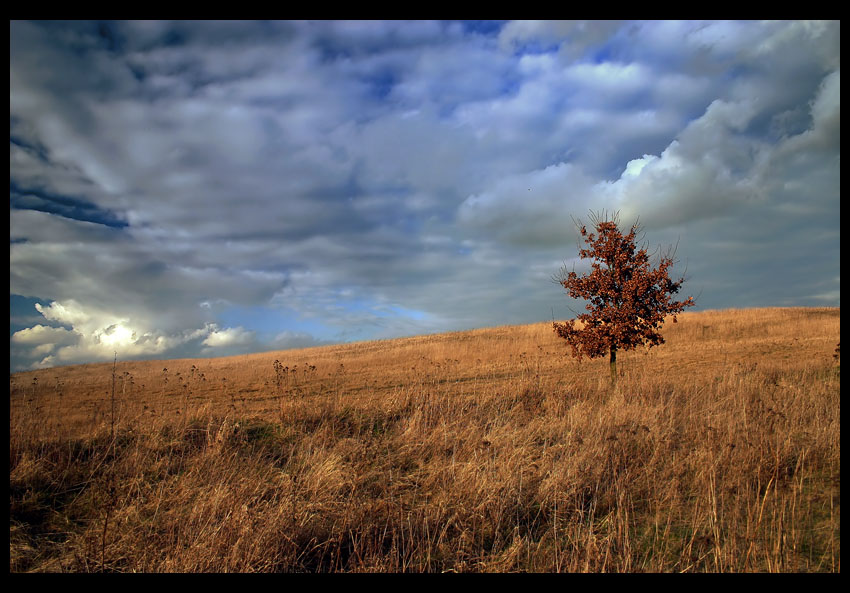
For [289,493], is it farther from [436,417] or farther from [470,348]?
[470,348]

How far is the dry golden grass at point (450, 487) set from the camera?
3.92 m

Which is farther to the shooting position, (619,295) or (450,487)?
(619,295)

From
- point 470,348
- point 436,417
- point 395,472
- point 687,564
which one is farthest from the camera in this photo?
point 470,348

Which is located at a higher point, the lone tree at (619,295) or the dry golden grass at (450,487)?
the lone tree at (619,295)

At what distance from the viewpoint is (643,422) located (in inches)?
275

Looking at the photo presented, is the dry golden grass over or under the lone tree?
under

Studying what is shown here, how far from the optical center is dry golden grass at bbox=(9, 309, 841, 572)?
3916mm

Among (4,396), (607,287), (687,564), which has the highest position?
(607,287)

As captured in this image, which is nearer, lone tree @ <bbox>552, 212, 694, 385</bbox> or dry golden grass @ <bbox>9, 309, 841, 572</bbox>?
dry golden grass @ <bbox>9, 309, 841, 572</bbox>

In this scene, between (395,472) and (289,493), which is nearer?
(289,493)

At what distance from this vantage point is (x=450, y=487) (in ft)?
16.9

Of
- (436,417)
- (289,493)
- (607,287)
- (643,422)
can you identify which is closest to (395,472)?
(289,493)

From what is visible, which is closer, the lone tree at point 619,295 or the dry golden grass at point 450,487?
the dry golden grass at point 450,487
